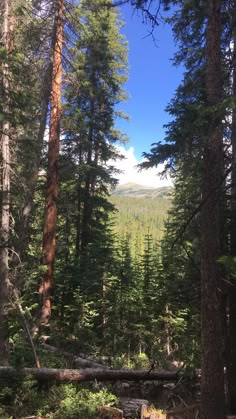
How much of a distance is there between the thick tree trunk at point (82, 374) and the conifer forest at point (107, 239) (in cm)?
3

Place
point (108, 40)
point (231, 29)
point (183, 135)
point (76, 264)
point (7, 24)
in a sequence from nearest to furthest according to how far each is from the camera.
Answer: point (183, 135)
point (231, 29)
point (7, 24)
point (76, 264)
point (108, 40)

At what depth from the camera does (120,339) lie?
16.4m

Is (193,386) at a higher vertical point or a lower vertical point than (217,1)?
lower

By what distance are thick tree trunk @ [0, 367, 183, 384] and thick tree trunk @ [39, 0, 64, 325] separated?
13.5ft

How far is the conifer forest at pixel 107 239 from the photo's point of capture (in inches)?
278

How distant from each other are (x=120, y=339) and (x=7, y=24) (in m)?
12.6

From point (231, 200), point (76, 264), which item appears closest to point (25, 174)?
point (76, 264)

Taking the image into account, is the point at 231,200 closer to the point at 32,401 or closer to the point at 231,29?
the point at 231,29

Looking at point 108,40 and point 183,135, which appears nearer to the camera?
point 183,135

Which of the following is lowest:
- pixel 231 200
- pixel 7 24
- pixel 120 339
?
pixel 120 339

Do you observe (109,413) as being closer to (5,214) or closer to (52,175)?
(5,214)

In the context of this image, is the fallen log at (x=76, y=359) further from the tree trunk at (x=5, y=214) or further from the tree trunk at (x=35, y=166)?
the tree trunk at (x=35, y=166)

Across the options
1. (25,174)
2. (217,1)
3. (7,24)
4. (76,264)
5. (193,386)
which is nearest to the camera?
(217,1)

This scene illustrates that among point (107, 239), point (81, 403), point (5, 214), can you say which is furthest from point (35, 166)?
point (81, 403)
